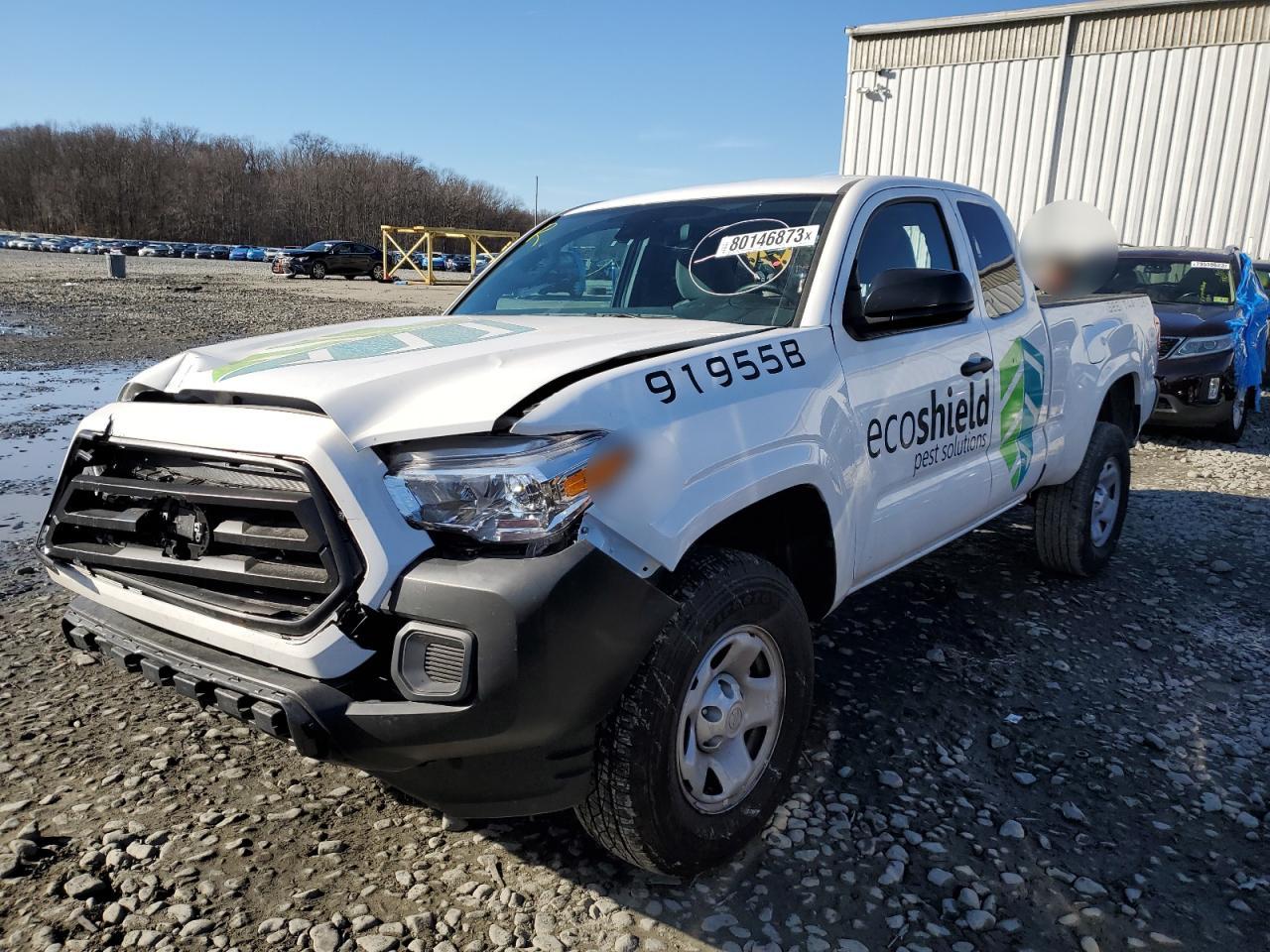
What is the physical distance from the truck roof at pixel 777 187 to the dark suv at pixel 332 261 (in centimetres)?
3333

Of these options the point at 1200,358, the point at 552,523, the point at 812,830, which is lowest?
the point at 812,830

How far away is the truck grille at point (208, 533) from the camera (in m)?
1.96

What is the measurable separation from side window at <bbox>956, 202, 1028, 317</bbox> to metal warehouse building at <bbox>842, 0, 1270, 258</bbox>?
48.9ft

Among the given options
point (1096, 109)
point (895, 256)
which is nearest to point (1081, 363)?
point (895, 256)

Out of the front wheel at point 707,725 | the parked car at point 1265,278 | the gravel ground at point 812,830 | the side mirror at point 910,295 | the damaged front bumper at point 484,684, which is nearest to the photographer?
the damaged front bumper at point 484,684

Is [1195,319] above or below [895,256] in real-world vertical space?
below

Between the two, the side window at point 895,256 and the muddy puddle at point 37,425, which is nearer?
the side window at point 895,256

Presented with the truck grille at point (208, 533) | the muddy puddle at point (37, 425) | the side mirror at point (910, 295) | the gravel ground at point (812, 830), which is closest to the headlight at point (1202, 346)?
the gravel ground at point (812, 830)

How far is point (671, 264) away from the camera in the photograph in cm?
337

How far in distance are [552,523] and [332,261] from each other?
119 feet

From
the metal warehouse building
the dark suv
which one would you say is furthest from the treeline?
the metal warehouse building

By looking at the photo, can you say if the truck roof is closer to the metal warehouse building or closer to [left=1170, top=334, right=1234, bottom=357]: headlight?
[left=1170, top=334, right=1234, bottom=357]: headlight

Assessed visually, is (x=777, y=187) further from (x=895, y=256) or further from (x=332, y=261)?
(x=332, y=261)

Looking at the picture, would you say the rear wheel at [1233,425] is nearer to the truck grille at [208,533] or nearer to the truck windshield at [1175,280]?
the truck windshield at [1175,280]
